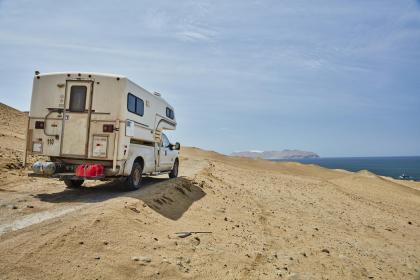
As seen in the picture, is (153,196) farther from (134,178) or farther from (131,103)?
(131,103)

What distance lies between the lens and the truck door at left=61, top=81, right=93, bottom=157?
1066 centimetres

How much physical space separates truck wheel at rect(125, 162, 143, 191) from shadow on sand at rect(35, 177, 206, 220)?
→ 13.0 inches

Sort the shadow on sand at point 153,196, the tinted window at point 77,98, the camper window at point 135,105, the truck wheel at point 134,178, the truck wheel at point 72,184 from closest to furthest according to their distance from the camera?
the shadow on sand at point 153,196
the tinted window at point 77,98
the camper window at point 135,105
the truck wheel at point 134,178
the truck wheel at point 72,184

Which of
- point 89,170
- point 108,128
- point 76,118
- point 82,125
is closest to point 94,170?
point 89,170

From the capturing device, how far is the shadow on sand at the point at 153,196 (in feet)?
31.6

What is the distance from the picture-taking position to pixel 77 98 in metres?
10.8

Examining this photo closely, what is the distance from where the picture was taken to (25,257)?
17.8 feet

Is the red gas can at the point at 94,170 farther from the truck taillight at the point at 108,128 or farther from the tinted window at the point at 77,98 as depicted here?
the tinted window at the point at 77,98

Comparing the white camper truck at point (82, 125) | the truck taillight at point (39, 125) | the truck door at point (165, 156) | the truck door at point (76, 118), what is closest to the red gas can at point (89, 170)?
the white camper truck at point (82, 125)

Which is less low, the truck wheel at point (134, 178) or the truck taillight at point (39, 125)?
the truck taillight at point (39, 125)

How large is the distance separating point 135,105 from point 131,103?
305 millimetres

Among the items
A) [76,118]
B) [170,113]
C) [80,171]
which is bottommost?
[80,171]

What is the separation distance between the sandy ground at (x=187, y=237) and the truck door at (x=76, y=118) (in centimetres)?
148

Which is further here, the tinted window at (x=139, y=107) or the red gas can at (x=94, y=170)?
the tinted window at (x=139, y=107)
